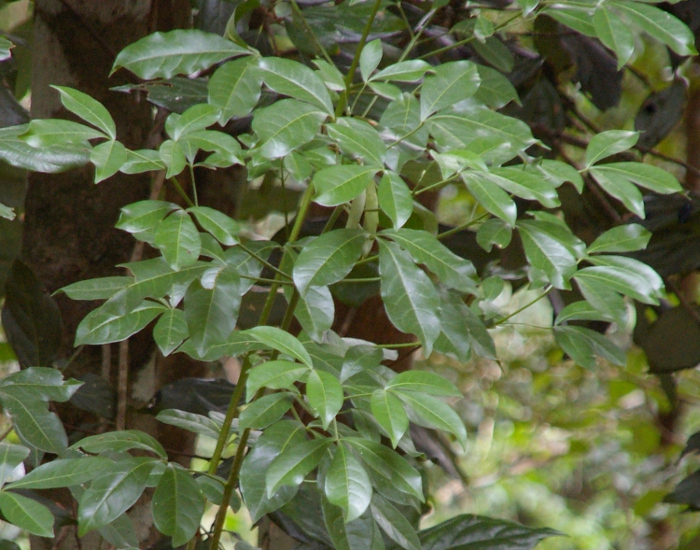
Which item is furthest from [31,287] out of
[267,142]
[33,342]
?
[267,142]

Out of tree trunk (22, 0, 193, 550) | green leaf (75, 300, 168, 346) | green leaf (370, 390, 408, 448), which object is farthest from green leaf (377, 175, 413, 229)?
tree trunk (22, 0, 193, 550)

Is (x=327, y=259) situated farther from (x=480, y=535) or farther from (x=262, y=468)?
(x=480, y=535)

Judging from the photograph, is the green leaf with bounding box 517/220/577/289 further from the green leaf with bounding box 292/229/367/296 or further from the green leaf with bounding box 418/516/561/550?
the green leaf with bounding box 418/516/561/550

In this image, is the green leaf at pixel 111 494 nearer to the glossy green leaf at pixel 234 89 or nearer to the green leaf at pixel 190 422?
the green leaf at pixel 190 422

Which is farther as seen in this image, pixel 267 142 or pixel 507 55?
pixel 507 55

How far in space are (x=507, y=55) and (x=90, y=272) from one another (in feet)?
1.67

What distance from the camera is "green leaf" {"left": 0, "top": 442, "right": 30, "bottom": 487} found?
0.47 meters

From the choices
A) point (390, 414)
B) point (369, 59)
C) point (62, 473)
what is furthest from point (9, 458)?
point (369, 59)

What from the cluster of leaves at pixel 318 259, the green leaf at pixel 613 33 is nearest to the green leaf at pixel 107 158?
the cluster of leaves at pixel 318 259

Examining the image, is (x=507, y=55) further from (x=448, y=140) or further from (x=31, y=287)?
(x=31, y=287)

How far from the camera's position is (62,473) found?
1.54 feet

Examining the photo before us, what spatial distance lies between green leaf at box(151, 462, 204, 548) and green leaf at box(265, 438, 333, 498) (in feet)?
0.24

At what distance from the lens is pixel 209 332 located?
0.46m

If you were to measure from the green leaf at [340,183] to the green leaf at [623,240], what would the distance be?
232mm
